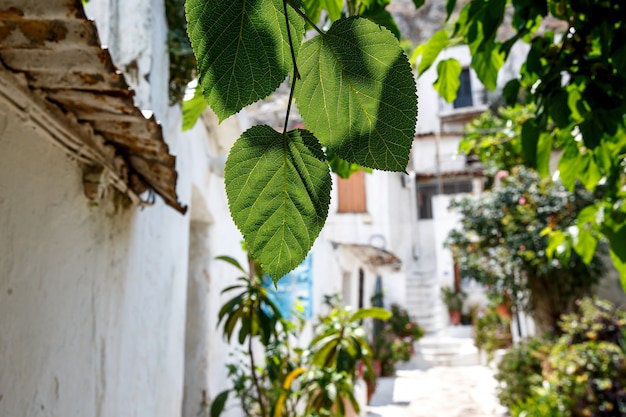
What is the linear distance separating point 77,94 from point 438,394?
321 inches

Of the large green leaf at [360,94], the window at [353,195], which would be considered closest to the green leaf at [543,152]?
the large green leaf at [360,94]

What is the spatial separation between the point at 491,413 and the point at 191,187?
5079 mm

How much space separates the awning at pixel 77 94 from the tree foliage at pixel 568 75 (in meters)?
0.75

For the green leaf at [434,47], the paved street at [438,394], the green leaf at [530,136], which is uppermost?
the green leaf at [434,47]

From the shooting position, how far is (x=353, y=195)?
13195 mm

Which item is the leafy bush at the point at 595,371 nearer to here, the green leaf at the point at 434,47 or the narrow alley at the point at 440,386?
the narrow alley at the point at 440,386

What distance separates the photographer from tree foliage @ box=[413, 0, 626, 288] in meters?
1.15

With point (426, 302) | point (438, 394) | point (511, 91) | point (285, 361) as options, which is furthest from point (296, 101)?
point (426, 302)

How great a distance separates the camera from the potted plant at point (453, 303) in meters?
16.0

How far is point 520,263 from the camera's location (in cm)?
800

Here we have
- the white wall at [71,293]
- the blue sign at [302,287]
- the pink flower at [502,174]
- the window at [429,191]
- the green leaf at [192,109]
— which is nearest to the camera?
the green leaf at [192,109]

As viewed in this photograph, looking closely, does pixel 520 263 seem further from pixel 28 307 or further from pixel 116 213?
pixel 28 307

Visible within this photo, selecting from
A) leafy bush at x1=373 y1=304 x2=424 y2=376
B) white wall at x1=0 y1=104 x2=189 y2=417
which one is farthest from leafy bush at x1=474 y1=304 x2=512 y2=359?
white wall at x1=0 y1=104 x2=189 y2=417

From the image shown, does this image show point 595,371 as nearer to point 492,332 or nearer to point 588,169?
point 588,169
